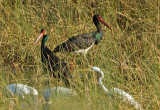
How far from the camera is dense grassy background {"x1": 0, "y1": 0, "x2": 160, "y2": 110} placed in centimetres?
486

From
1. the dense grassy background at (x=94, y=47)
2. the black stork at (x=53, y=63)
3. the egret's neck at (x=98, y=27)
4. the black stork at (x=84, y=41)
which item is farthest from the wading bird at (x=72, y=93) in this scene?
the egret's neck at (x=98, y=27)

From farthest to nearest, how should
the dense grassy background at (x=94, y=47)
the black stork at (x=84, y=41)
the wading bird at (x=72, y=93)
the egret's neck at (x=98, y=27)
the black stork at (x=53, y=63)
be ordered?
1. the egret's neck at (x=98, y=27)
2. the black stork at (x=84, y=41)
3. the black stork at (x=53, y=63)
4. the dense grassy background at (x=94, y=47)
5. the wading bird at (x=72, y=93)

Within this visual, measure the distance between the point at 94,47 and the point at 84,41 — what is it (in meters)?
0.28

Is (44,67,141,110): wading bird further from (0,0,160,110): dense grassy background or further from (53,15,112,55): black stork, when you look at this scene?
(53,15,112,55): black stork

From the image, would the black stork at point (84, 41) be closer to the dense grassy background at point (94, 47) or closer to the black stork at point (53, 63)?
the dense grassy background at point (94, 47)

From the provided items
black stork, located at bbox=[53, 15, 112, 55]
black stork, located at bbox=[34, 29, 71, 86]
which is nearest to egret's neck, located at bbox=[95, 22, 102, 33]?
black stork, located at bbox=[53, 15, 112, 55]

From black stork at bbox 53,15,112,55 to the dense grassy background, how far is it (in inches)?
4.3

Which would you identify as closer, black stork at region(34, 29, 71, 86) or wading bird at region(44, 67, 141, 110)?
wading bird at region(44, 67, 141, 110)

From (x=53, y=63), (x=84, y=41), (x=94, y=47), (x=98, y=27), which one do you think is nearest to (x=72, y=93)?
(x=53, y=63)

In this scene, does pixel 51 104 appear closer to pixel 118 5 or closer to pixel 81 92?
pixel 81 92

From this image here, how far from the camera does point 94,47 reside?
714cm

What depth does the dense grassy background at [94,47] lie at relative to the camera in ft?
15.9

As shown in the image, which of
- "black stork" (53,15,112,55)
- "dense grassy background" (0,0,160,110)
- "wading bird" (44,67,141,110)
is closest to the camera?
"wading bird" (44,67,141,110)

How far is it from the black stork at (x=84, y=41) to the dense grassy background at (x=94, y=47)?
0.36 ft
